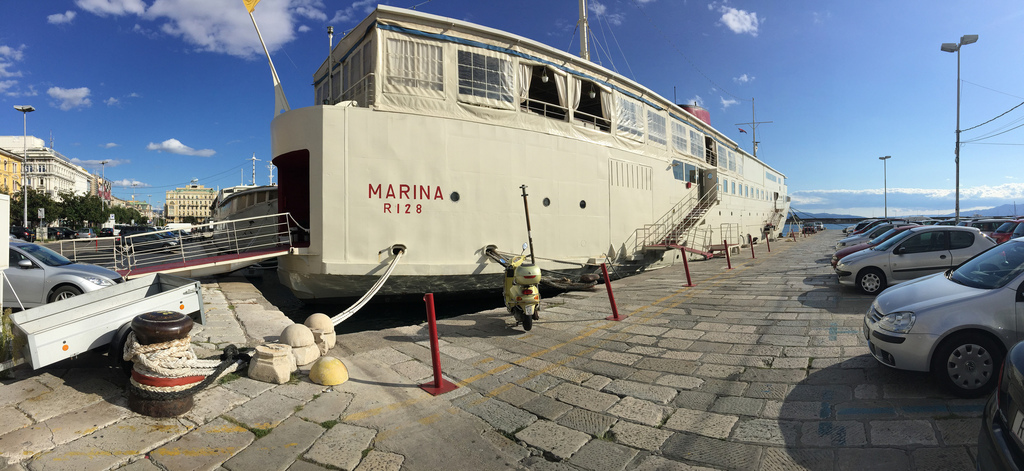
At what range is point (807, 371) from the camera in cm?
481

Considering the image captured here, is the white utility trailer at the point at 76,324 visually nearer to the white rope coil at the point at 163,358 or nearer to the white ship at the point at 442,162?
the white rope coil at the point at 163,358

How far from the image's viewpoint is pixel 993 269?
454 cm

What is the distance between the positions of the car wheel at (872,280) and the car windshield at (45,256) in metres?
15.4

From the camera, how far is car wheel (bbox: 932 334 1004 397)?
3.81 m

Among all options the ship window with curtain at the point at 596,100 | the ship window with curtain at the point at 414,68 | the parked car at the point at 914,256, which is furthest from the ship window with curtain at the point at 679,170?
the ship window with curtain at the point at 414,68

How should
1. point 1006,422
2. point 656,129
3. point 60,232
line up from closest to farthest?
1. point 1006,422
2. point 656,129
3. point 60,232

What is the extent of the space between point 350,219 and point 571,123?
6693 mm

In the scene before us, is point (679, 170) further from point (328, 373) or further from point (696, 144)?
point (328, 373)

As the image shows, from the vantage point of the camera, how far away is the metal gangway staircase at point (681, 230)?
15602mm

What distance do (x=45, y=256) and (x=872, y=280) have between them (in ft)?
52.2

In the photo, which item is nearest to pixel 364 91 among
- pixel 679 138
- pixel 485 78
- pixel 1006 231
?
pixel 485 78

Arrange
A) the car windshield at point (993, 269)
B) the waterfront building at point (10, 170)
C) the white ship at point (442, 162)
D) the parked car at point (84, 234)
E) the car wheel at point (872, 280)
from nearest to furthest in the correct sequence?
1. the car windshield at point (993, 269)
2. the car wheel at point (872, 280)
3. the white ship at point (442, 162)
4. the parked car at point (84, 234)
5. the waterfront building at point (10, 170)

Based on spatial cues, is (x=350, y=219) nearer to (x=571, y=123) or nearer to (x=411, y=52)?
(x=411, y=52)

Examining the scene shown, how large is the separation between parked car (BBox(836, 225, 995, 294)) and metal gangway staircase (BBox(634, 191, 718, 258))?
5396 mm
